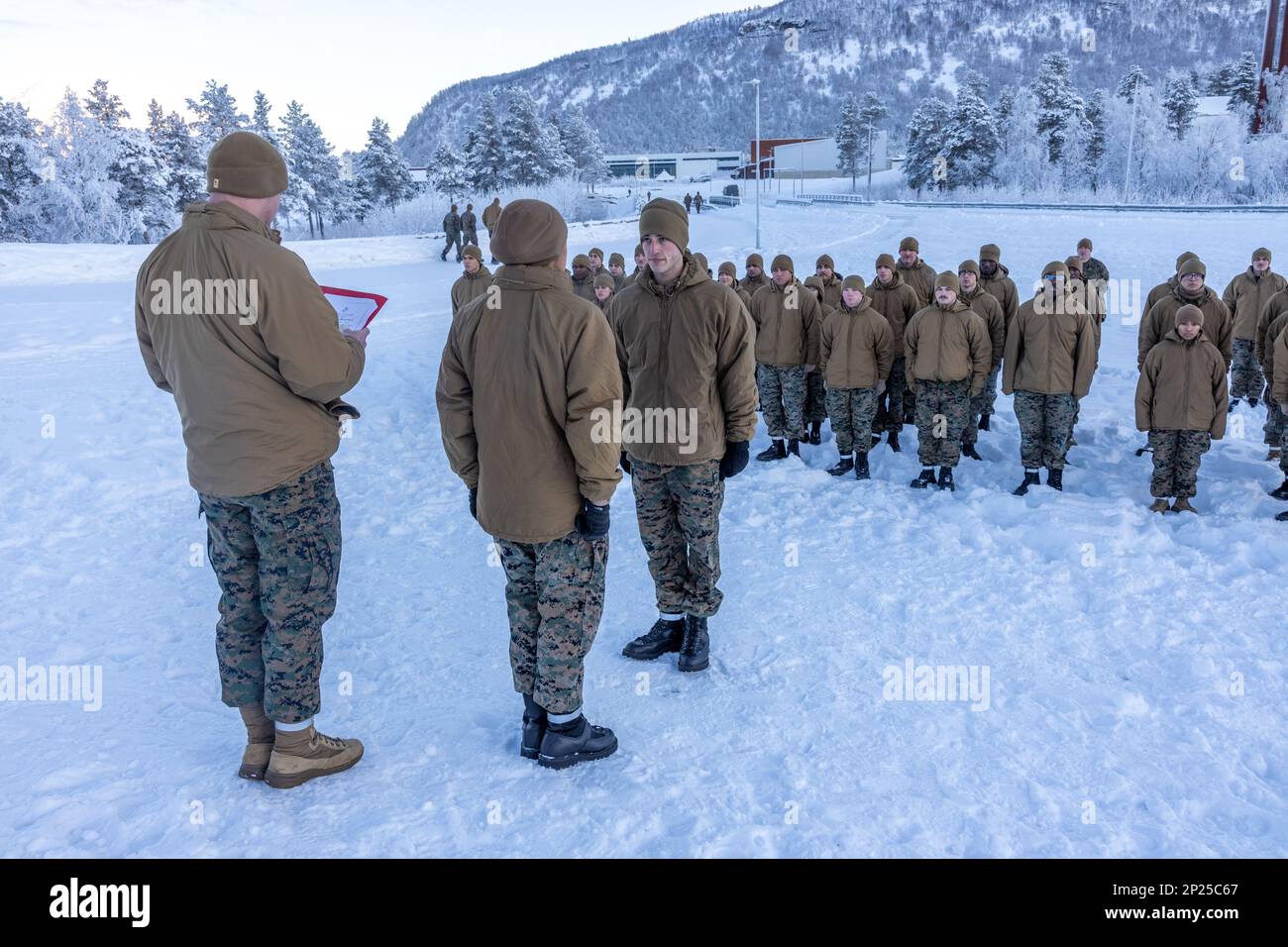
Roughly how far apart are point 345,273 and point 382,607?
1896 cm

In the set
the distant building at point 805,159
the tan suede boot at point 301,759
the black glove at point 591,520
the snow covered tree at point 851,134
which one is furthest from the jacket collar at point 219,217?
the distant building at point 805,159

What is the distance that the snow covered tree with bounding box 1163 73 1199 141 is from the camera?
168 feet

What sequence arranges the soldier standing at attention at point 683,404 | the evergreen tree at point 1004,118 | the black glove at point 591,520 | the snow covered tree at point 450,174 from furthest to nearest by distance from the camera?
the snow covered tree at point 450,174 → the evergreen tree at point 1004,118 → the soldier standing at attention at point 683,404 → the black glove at point 591,520

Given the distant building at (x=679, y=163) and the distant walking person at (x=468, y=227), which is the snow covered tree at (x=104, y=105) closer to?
the distant walking person at (x=468, y=227)

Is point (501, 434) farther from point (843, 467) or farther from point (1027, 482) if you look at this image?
point (1027, 482)

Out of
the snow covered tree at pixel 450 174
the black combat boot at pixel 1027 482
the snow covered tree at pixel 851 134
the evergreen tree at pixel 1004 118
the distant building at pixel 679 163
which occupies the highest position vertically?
the distant building at pixel 679 163

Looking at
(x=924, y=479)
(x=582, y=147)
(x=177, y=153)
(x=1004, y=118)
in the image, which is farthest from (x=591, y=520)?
(x=582, y=147)

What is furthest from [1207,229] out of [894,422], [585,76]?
[585,76]

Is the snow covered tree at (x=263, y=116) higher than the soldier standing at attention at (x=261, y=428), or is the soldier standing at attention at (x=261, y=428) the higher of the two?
the snow covered tree at (x=263, y=116)

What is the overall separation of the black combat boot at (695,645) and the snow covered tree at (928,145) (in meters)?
57.8

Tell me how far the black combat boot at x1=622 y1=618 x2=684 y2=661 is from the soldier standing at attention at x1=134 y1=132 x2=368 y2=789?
166cm

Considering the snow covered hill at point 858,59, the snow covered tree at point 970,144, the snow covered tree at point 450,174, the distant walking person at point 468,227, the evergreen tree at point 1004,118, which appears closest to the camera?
the distant walking person at point 468,227

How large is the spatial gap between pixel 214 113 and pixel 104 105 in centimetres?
904

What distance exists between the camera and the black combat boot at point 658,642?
435cm
